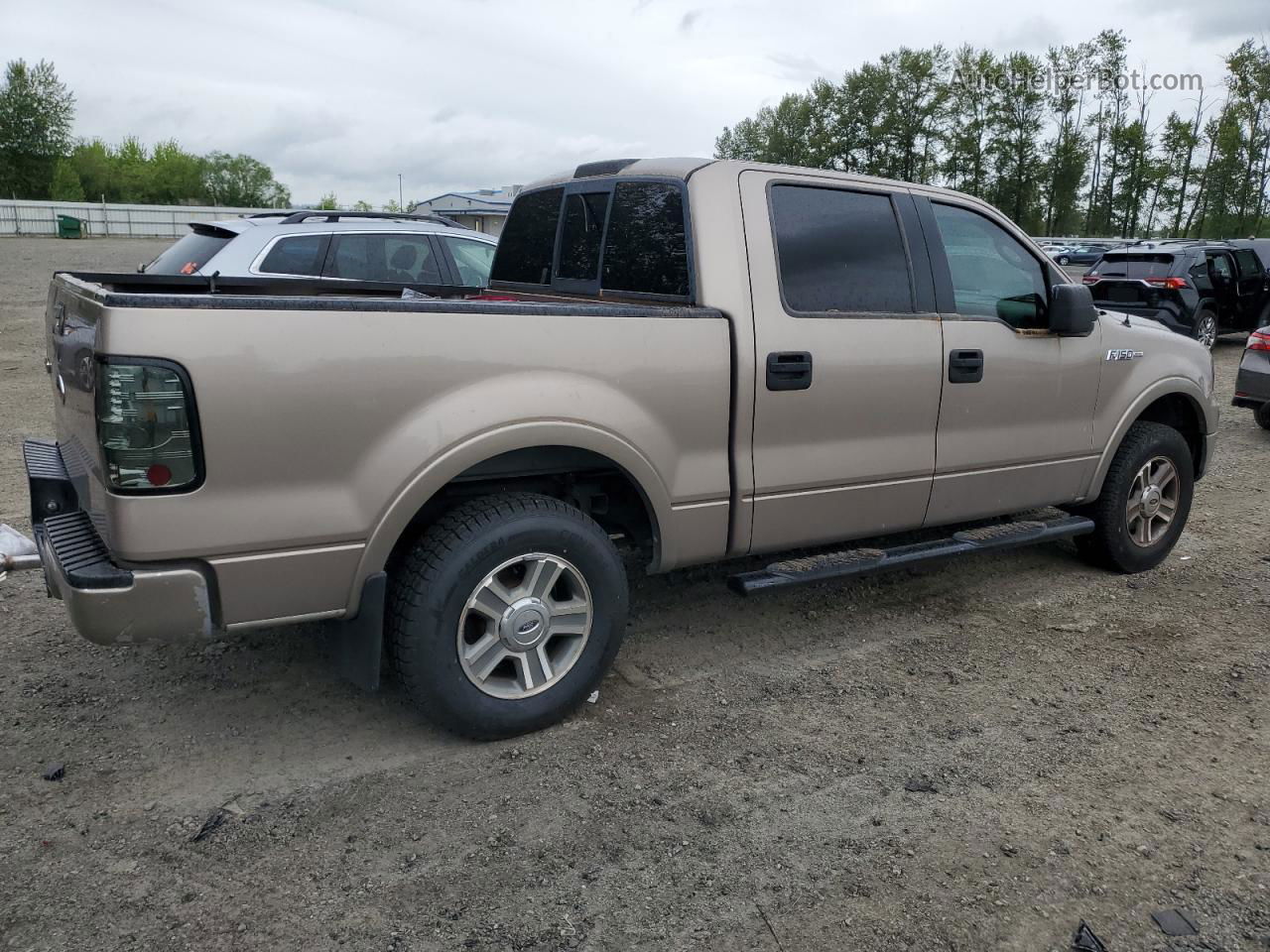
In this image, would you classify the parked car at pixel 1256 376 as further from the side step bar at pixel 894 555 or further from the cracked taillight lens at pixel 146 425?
the cracked taillight lens at pixel 146 425

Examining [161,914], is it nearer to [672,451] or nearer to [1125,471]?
[672,451]

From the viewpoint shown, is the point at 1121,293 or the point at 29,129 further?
the point at 29,129

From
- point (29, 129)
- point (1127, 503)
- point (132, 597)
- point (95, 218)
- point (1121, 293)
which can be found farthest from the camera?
point (29, 129)

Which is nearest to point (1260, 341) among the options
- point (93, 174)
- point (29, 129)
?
point (29, 129)

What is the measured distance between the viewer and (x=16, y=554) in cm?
364

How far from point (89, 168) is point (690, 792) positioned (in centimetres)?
10232

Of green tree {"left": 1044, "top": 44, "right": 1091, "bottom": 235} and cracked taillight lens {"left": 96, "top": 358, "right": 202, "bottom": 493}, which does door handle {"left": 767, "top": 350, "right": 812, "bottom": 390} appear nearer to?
cracked taillight lens {"left": 96, "top": 358, "right": 202, "bottom": 493}

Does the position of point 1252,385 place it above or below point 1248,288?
below

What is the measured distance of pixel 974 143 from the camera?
182 ft

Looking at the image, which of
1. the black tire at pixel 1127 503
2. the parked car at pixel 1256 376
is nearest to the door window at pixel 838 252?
the black tire at pixel 1127 503

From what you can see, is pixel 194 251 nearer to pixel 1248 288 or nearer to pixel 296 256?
pixel 296 256

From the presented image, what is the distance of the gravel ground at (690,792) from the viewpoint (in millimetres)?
2695

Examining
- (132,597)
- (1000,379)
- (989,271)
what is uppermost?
(989,271)

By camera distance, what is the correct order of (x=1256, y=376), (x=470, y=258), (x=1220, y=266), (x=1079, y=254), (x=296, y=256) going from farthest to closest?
1. (x=1079, y=254)
2. (x=1220, y=266)
3. (x=1256, y=376)
4. (x=470, y=258)
5. (x=296, y=256)
